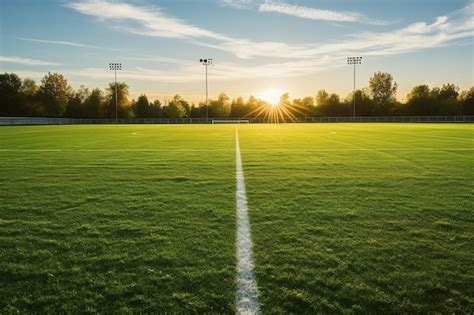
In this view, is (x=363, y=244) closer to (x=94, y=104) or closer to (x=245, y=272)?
(x=245, y=272)

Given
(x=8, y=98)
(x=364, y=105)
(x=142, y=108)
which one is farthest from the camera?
(x=142, y=108)

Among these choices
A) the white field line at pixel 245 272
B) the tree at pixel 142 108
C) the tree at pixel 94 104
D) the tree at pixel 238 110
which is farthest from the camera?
the tree at pixel 238 110

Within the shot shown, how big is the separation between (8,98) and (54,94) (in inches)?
425

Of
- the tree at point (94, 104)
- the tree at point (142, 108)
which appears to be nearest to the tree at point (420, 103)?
the tree at point (142, 108)

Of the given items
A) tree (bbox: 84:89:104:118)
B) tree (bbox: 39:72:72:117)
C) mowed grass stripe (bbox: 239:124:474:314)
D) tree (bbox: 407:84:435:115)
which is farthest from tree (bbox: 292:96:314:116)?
mowed grass stripe (bbox: 239:124:474:314)

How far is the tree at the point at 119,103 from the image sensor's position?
98.5m

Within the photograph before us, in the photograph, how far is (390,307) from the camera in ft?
7.02

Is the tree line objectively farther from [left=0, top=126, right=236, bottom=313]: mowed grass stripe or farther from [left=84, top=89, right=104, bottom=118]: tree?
[left=0, top=126, right=236, bottom=313]: mowed grass stripe

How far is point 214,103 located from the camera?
11038 cm

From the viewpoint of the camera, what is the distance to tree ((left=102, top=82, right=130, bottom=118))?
323ft

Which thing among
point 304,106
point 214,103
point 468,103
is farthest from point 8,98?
point 468,103

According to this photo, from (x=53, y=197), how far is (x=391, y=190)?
15.6 ft

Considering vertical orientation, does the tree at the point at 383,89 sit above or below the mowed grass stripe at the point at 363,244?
above

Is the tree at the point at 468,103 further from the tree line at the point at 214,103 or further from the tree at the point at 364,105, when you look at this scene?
the tree at the point at 364,105
